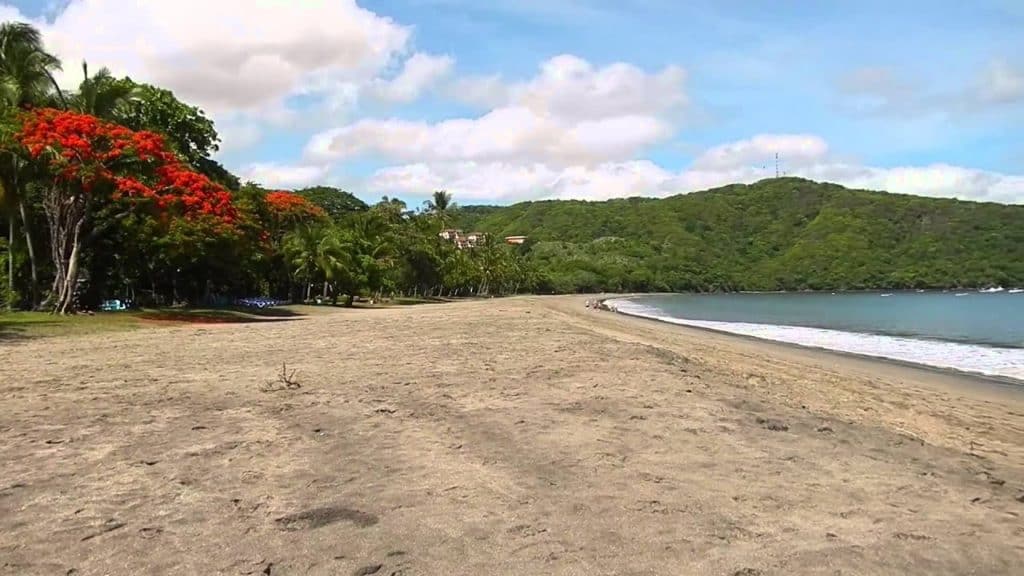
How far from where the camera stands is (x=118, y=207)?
25.9 meters

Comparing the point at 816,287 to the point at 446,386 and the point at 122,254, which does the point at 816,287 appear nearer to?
the point at 122,254

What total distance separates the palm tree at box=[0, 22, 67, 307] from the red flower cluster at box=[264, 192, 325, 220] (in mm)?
19618

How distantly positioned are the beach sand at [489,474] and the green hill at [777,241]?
11414 cm

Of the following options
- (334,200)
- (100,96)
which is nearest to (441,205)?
(334,200)

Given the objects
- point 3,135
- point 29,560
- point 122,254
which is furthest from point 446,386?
point 122,254

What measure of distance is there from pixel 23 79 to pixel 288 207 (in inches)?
917

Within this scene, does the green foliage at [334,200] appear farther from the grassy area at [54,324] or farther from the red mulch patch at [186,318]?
the grassy area at [54,324]

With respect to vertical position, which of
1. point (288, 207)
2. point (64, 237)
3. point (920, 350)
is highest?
point (288, 207)

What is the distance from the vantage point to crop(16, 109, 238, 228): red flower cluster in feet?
72.9

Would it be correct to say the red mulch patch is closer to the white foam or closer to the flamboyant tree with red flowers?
the flamboyant tree with red flowers

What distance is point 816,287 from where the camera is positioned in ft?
435

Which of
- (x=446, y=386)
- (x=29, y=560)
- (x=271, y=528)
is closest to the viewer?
(x=29, y=560)

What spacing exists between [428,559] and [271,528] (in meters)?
1.10

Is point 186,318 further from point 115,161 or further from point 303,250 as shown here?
point 303,250
